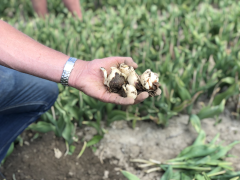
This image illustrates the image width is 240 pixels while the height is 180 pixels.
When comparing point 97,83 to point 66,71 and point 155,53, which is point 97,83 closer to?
point 66,71

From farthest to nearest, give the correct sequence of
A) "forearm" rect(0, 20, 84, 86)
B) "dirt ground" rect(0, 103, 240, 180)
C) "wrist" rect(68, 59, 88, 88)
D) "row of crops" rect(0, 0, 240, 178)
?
"row of crops" rect(0, 0, 240, 178), "dirt ground" rect(0, 103, 240, 180), "wrist" rect(68, 59, 88, 88), "forearm" rect(0, 20, 84, 86)

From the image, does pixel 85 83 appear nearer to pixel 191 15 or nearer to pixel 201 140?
pixel 201 140

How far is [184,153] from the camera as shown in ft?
5.88

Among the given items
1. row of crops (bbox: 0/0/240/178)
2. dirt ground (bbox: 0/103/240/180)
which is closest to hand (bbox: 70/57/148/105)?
row of crops (bbox: 0/0/240/178)

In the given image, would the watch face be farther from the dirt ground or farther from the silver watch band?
the dirt ground

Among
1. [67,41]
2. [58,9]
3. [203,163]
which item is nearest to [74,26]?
[67,41]

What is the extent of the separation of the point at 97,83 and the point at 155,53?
4.06 feet

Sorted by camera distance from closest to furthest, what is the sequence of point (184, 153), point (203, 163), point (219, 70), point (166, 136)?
point (203, 163), point (184, 153), point (166, 136), point (219, 70)

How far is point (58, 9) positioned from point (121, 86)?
2888 mm

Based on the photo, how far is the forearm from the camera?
130 centimetres

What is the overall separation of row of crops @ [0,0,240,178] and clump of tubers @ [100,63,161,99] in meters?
0.47

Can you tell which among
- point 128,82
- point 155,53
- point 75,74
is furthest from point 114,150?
point 155,53

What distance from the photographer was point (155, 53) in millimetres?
2559

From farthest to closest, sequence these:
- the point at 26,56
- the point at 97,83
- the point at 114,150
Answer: the point at 114,150 < the point at 97,83 < the point at 26,56
